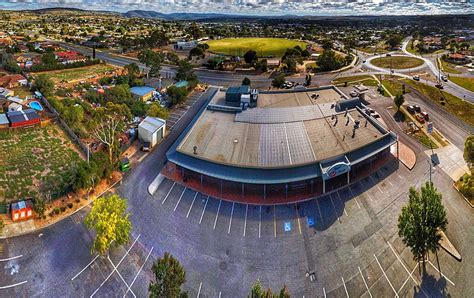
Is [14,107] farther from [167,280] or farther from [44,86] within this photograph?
[167,280]

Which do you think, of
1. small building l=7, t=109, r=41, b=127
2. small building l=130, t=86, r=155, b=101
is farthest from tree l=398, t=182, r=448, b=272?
small building l=7, t=109, r=41, b=127

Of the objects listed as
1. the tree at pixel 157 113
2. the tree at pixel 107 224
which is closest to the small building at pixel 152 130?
the tree at pixel 157 113

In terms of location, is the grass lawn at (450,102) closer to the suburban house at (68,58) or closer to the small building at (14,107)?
the small building at (14,107)

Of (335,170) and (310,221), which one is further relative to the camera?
(335,170)

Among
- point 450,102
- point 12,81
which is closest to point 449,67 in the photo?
point 450,102

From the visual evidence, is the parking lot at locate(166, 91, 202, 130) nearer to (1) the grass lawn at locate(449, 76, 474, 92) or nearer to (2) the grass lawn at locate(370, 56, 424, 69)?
(2) the grass lawn at locate(370, 56, 424, 69)
